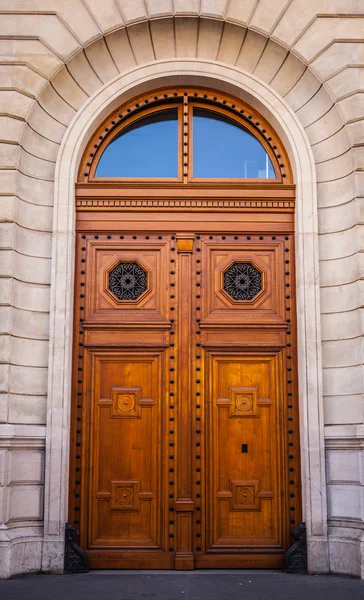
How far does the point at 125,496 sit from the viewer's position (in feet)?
26.2

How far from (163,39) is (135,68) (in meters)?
0.51

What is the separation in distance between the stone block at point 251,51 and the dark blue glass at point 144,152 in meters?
1.02

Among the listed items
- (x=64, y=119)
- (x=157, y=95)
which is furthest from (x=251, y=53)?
(x=64, y=119)

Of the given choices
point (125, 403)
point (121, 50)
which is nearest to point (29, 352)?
point (125, 403)

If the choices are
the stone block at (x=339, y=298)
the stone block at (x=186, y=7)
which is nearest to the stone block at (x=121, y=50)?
the stone block at (x=186, y=7)

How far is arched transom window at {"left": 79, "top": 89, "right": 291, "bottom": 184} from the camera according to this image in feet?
28.7

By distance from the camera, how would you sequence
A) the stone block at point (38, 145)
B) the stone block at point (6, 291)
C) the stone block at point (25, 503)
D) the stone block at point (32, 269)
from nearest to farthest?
the stone block at point (25, 503)
the stone block at point (6, 291)
the stone block at point (32, 269)
the stone block at point (38, 145)

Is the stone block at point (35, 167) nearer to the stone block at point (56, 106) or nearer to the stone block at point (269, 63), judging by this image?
the stone block at point (56, 106)

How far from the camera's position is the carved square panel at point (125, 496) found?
7.97m

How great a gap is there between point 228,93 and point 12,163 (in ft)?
8.72

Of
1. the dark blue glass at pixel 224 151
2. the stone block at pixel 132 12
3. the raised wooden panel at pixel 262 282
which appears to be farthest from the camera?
the dark blue glass at pixel 224 151

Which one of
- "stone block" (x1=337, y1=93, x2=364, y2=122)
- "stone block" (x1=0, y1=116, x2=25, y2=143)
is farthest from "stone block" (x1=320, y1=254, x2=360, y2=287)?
"stone block" (x1=0, y1=116, x2=25, y2=143)

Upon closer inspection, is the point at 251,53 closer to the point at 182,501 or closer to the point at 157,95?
the point at 157,95

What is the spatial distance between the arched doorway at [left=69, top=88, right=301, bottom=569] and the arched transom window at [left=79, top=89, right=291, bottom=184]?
0.05ft
